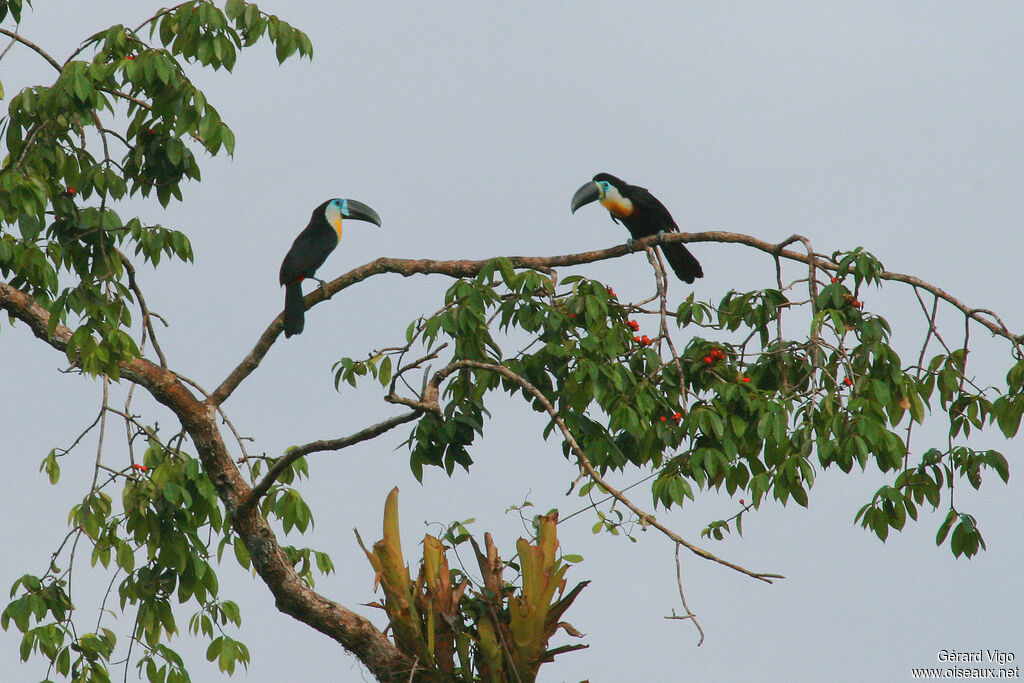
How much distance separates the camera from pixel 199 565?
621 cm

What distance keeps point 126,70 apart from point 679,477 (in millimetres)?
2977

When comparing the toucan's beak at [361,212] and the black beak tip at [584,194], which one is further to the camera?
the toucan's beak at [361,212]

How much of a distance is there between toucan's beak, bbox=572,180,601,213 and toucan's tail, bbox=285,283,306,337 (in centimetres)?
211

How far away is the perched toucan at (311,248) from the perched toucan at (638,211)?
151cm

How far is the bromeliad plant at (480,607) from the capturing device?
536 centimetres

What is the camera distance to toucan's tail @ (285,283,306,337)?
22.1ft

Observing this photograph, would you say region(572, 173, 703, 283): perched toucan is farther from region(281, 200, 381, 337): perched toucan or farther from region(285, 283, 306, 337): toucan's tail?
region(285, 283, 306, 337): toucan's tail

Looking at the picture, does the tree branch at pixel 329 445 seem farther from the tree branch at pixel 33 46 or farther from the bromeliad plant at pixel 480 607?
the tree branch at pixel 33 46

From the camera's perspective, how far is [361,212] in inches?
328

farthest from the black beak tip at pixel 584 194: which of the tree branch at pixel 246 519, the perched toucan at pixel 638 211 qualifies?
the tree branch at pixel 246 519

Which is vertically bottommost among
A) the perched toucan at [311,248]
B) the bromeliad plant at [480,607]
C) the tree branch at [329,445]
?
the bromeliad plant at [480,607]

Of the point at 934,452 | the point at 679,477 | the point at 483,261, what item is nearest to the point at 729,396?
the point at 679,477

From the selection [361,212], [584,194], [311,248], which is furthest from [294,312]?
[584,194]

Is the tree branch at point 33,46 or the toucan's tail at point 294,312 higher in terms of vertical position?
the tree branch at point 33,46
